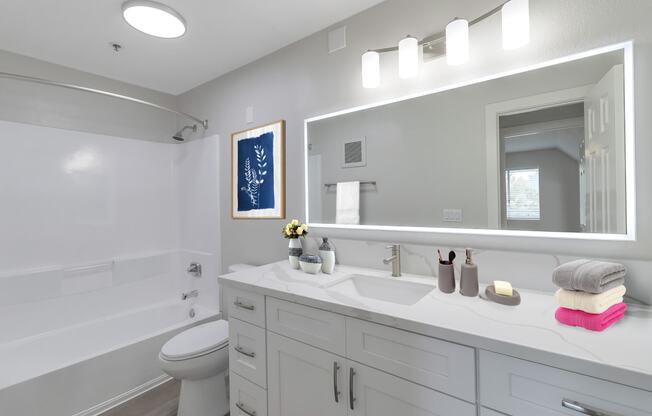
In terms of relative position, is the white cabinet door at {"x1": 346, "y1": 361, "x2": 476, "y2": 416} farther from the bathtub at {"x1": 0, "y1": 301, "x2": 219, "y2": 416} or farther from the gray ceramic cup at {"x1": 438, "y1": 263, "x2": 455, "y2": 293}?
the bathtub at {"x1": 0, "y1": 301, "x2": 219, "y2": 416}

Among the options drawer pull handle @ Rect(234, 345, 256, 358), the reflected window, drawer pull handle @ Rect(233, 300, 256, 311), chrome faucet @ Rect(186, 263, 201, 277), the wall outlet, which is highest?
the reflected window

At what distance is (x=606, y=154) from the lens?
107 centimetres

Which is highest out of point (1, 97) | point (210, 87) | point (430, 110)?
point (210, 87)

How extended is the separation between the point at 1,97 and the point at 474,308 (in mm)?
3188

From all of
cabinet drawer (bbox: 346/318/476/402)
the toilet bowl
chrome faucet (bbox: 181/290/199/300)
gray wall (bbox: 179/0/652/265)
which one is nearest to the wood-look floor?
the toilet bowl

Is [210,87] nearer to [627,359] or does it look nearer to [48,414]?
[48,414]

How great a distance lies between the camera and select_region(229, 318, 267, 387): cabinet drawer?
132cm

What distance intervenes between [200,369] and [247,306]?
0.62 meters

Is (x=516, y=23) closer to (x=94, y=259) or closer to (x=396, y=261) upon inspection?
(x=396, y=261)

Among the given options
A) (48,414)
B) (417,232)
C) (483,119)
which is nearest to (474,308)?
(417,232)

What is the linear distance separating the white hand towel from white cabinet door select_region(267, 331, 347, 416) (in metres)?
0.78

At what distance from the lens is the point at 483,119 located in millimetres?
1318

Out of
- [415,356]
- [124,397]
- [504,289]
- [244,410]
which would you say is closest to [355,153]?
[504,289]

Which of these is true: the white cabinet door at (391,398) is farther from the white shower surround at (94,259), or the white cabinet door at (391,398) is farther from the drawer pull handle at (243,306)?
the white shower surround at (94,259)
